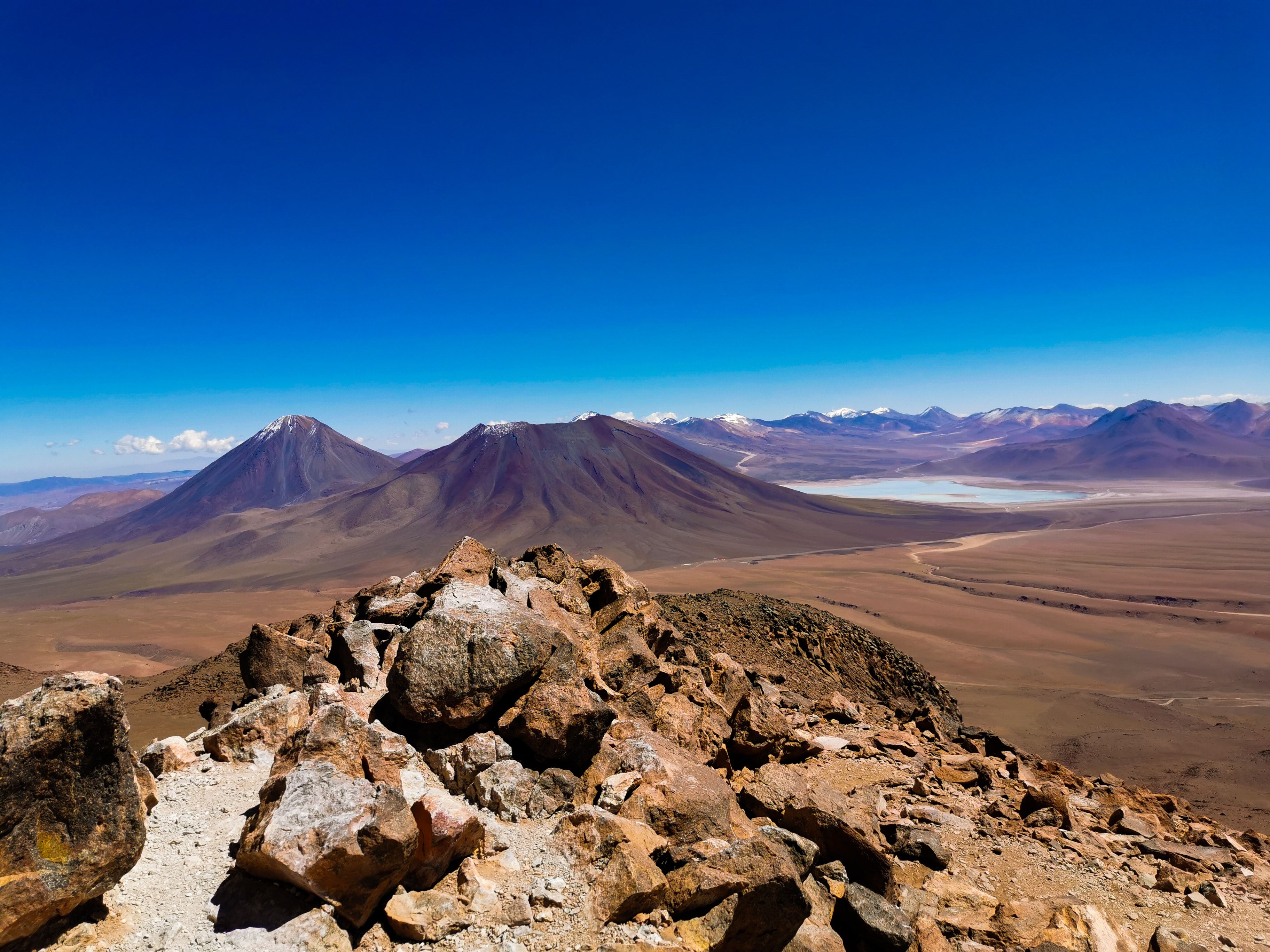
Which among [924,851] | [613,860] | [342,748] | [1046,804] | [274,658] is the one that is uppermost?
[342,748]

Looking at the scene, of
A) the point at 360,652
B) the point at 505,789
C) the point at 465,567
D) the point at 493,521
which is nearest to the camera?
the point at 505,789

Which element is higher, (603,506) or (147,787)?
(147,787)

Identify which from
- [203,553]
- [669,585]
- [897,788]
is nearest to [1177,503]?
[669,585]

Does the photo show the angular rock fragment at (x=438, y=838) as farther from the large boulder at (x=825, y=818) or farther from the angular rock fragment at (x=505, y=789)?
the large boulder at (x=825, y=818)

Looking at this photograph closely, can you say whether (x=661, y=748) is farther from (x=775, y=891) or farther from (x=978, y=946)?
(x=978, y=946)

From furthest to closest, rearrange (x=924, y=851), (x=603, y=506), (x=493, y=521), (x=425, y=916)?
(x=603, y=506) < (x=493, y=521) < (x=924, y=851) < (x=425, y=916)

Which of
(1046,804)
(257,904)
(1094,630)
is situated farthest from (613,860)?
(1094,630)

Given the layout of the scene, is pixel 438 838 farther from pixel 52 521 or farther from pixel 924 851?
pixel 52 521

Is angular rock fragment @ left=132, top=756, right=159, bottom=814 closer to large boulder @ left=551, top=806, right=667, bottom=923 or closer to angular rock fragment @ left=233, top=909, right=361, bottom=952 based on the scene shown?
angular rock fragment @ left=233, top=909, right=361, bottom=952

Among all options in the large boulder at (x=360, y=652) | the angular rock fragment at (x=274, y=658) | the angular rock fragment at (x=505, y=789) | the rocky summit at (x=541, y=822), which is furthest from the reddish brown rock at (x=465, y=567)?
the angular rock fragment at (x=505, y=789)
